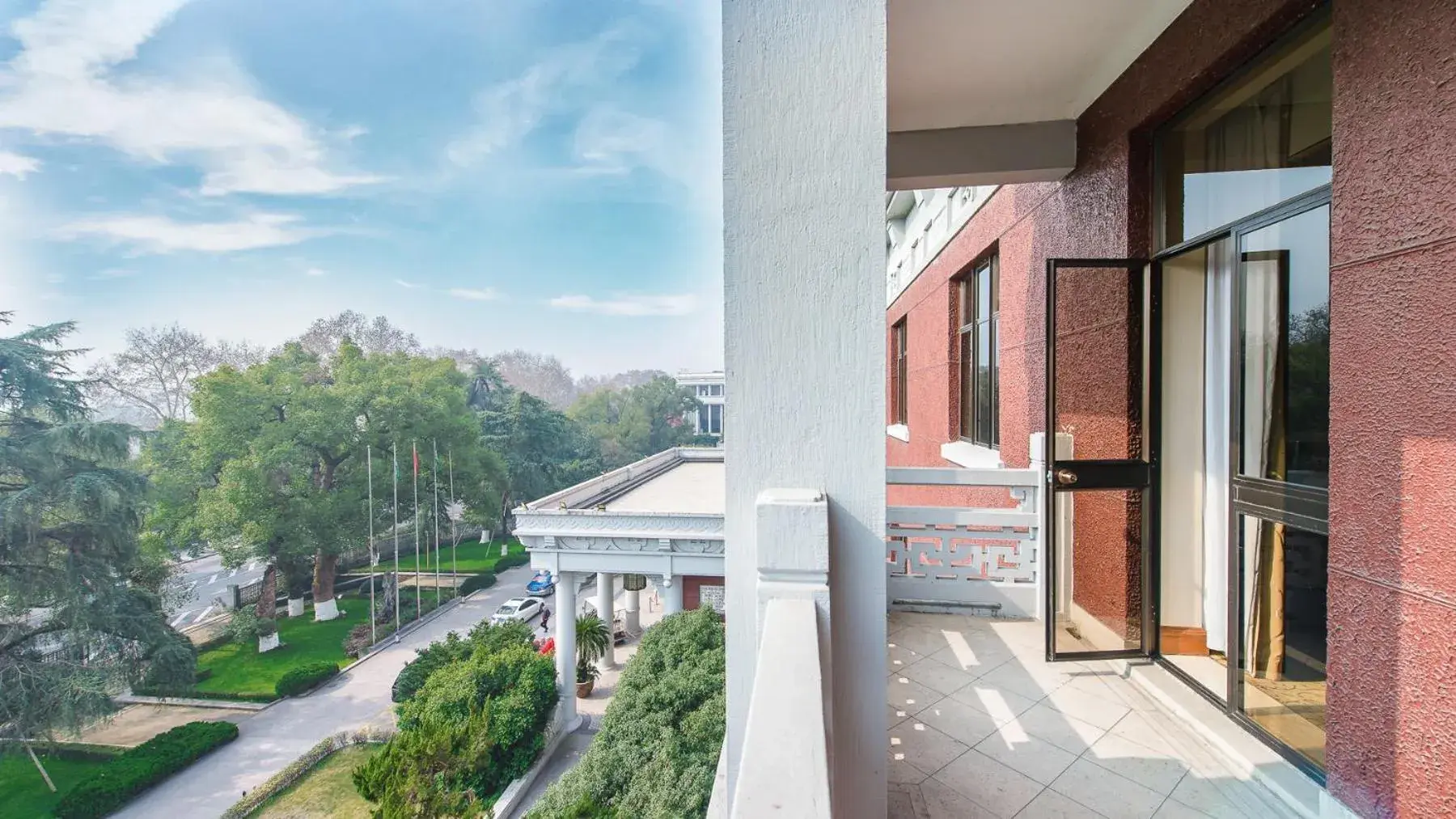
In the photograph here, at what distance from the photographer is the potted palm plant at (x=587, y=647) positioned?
1280 centimetres

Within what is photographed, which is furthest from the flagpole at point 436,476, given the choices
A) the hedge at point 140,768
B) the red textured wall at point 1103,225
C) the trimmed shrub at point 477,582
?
the red textured wall at point 1103,225

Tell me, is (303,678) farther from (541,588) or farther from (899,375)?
(899,375)

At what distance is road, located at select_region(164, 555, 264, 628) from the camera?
55.9ft

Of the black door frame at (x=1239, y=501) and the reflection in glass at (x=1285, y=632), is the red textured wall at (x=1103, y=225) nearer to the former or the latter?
the black door frame at (x=1239, y=501)

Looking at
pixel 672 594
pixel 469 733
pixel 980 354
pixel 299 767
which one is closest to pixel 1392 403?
pixel 980 354

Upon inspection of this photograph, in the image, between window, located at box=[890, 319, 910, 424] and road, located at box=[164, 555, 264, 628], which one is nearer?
window, located at box=[890, 319, 910, 424]

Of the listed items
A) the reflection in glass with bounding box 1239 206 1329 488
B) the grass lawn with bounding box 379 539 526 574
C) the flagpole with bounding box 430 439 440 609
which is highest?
the reflection in glass with bounding box 1239 206 1329 488

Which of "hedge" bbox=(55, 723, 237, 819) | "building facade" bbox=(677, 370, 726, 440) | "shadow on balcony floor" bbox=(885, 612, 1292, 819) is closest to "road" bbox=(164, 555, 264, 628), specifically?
"hedge" bbox=(55, 723, 237, 819)

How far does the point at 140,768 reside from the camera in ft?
39.8

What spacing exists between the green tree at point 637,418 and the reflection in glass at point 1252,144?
32.6 m

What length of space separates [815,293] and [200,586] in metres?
29.0

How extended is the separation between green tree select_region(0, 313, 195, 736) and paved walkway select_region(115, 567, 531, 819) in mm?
2689

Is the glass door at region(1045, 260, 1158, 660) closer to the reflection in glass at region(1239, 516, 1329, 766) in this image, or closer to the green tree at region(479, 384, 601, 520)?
the reflection in glass at region(1239, 516, 1329, 766)

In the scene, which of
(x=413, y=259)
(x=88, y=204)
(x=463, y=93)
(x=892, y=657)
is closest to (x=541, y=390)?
(x=413, y=259)
